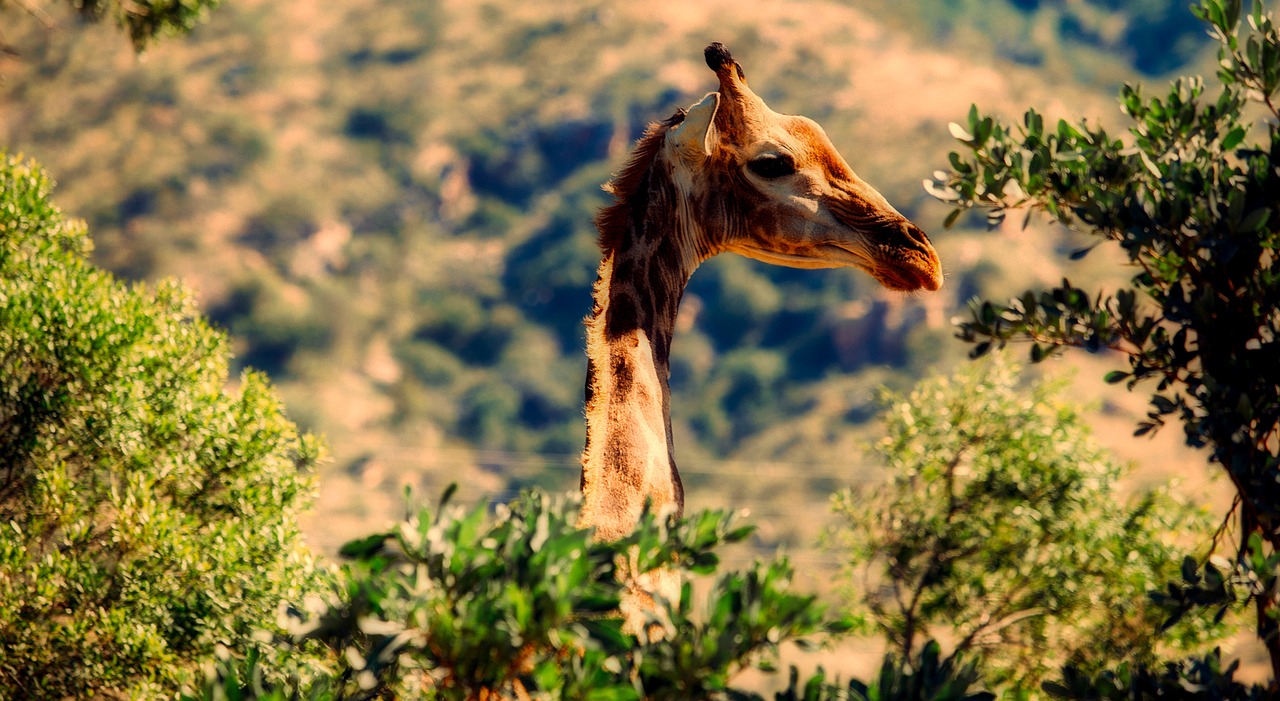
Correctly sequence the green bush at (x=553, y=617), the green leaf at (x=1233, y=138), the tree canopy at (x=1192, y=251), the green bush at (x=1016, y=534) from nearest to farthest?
the green bush at (x=553, y=617), the tree canopy at (x=1192, y=251), the green leaf at (x=1233, y=138), the green bush at (x=1016, y=534)

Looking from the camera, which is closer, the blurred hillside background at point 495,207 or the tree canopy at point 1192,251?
the tree canopy at point 1192,251

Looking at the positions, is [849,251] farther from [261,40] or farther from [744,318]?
[261,40]

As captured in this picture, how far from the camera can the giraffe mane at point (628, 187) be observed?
720 cm

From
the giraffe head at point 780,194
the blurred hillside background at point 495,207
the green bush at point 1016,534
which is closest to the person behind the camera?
the giraffe head at point 780,194

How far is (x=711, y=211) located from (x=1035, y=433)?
5755mm

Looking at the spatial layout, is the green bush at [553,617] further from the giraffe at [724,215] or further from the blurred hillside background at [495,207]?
the blurred hillside background at [495,207]

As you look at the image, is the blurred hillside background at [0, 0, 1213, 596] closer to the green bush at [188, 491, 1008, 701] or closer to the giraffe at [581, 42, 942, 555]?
the giraffe at [581, 42, 942, 555]

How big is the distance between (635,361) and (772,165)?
143 cm

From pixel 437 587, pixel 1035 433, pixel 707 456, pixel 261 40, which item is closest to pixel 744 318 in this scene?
pixel 707 456

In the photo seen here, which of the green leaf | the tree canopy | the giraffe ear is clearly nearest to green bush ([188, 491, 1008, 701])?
the tree canopy

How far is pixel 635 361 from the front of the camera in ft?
22.1

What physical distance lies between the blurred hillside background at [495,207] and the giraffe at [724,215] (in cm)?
6097

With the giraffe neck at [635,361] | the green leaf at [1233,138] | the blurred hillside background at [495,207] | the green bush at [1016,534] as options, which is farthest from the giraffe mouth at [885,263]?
the blurred hillside background at [495,207]

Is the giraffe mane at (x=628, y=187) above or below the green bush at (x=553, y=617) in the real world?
above
